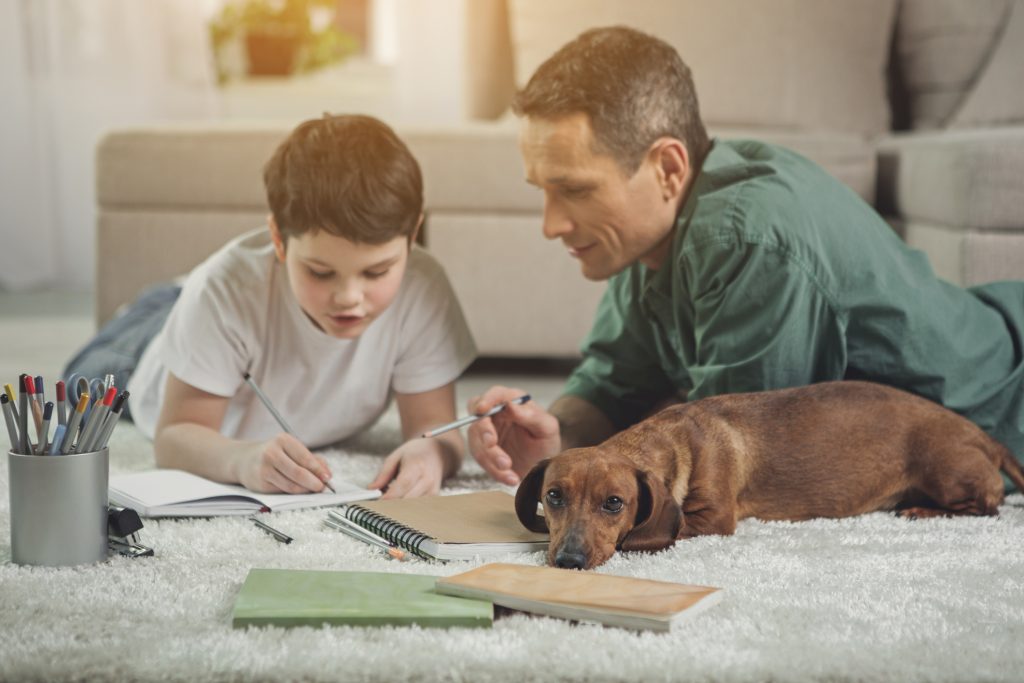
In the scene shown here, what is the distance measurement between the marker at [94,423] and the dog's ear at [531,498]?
440 millimetres

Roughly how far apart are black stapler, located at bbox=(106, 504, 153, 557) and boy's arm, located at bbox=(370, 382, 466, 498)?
1.14 ft

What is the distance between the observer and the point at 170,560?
4.02 ft

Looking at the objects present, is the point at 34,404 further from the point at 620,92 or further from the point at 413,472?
the point at 620,92

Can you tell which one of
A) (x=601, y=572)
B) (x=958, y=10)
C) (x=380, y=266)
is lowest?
(x=601, y=572)

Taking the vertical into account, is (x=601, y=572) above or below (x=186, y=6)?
below

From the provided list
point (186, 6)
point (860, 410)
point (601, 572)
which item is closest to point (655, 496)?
point (601, 572)

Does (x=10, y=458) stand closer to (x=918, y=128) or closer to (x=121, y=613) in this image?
(x=121, y=613)

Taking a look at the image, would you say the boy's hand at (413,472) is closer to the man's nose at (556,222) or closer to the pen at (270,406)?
the pen at (270,406)

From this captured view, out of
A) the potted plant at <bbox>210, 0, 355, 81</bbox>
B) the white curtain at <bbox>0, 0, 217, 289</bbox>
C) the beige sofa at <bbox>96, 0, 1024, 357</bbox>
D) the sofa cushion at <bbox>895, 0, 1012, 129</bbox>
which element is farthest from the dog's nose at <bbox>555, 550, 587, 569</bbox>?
the potted plant at <bbox>210, 0, 355, 81</bbox>

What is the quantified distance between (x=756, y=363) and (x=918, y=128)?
1.88 metres

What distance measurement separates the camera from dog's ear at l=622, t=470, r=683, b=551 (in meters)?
1.22

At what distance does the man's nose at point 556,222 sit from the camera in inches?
65.2

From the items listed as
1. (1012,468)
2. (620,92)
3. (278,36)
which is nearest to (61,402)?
(620,92)

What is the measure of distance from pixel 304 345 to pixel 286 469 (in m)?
0.33
